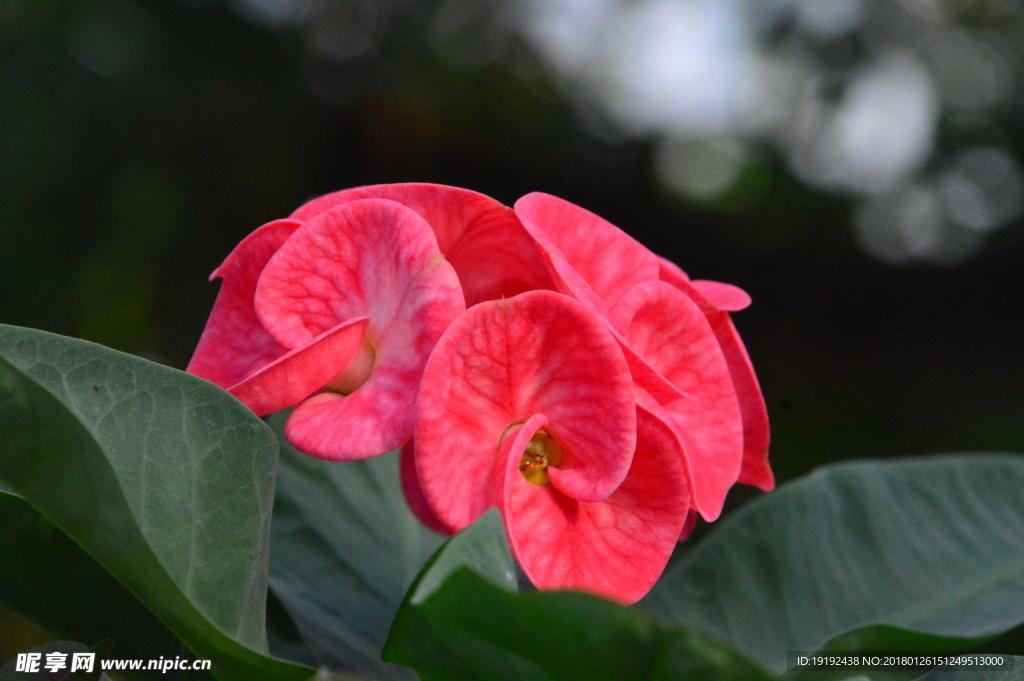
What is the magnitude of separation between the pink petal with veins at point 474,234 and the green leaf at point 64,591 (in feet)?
0.84

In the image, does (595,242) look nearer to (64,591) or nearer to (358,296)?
(358,296)

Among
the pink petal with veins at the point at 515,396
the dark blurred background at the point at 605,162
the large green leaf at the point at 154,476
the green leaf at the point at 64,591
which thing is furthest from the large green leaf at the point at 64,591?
the dark blurred background at the point at 605,162

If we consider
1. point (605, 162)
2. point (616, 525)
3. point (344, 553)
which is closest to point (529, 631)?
point (616, 525)

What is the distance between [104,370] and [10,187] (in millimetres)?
2683

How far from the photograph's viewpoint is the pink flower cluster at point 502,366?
422mm

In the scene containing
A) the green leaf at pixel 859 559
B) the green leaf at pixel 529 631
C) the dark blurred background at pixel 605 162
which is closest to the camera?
the green leaf at pixel 529 631

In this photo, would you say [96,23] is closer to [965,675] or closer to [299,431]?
[299,431]

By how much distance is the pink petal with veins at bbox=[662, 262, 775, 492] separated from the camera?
0.54 meters

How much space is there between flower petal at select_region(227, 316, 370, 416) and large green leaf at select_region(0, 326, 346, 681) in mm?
34

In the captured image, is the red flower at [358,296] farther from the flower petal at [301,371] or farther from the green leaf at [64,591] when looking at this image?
the green leaf at [64,591]

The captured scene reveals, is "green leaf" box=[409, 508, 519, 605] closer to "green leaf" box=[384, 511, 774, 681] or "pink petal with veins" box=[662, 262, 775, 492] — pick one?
"green leaf" box=[384, 511, 774, 681]

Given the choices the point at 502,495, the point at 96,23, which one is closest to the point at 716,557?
the point at 502,495

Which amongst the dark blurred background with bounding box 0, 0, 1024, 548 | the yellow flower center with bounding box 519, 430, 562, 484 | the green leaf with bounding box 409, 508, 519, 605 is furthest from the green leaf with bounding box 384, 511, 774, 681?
the dark blurred background with bounding box 0, 0, 1024, 548

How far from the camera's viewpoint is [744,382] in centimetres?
55
